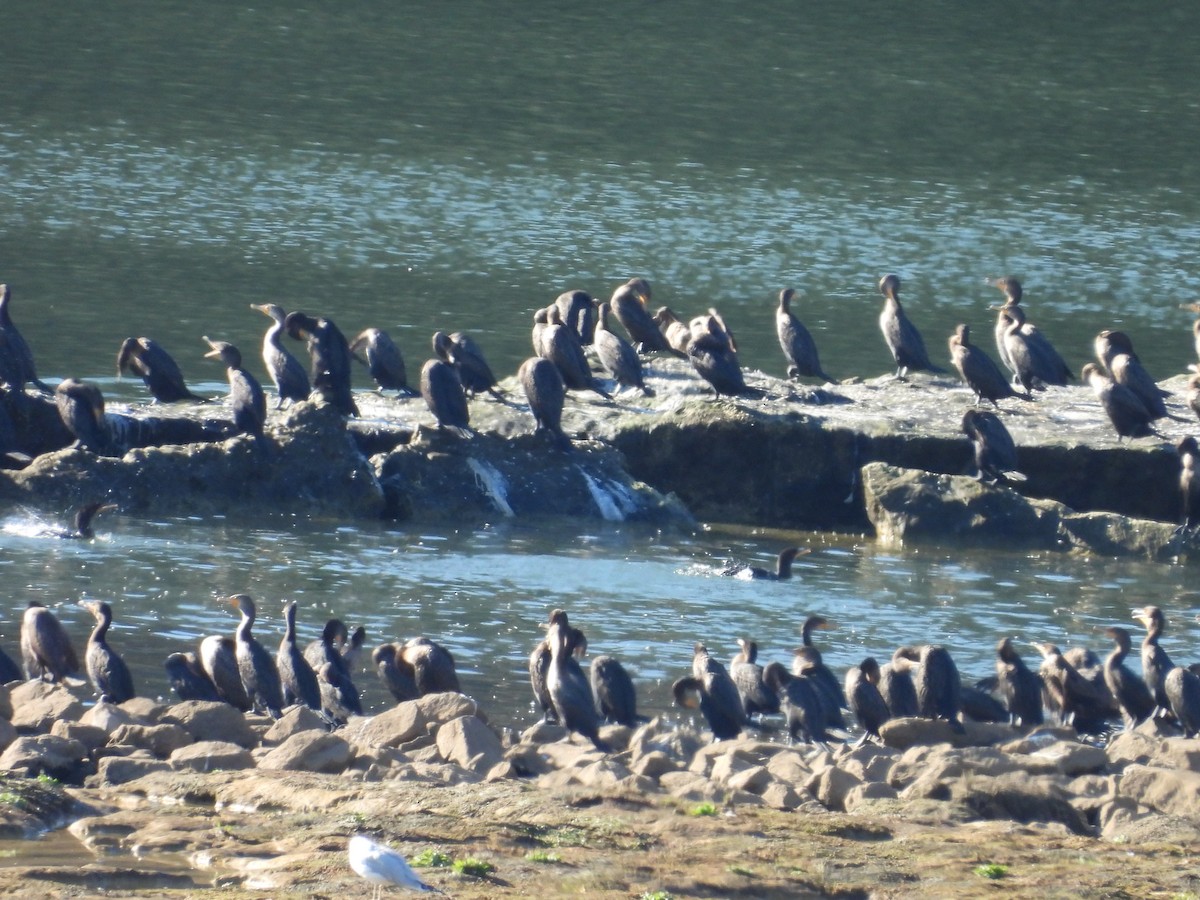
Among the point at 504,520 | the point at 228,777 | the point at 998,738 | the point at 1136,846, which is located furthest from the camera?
the point at 504,520

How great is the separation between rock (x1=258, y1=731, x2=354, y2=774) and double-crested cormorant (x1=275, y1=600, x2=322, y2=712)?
60.2 inches

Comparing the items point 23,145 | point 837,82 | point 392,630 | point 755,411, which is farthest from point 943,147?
point 392,630

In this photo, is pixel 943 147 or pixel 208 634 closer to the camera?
pixel 208 634

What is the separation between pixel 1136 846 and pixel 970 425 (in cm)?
968

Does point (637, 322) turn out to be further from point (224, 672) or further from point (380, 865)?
point (380, 865)

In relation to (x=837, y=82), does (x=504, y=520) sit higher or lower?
lower

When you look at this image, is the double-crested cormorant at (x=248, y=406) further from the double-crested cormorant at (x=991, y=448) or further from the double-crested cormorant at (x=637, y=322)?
the double-crested cormorant at (x=991, y=448)

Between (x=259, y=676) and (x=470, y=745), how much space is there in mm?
1973

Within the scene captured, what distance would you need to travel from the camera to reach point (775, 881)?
7.88 meters

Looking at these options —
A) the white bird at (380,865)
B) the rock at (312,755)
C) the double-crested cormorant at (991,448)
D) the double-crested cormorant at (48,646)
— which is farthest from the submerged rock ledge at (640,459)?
the white bird at (380,865)

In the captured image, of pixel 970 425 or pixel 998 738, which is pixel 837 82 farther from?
pixel 998 738

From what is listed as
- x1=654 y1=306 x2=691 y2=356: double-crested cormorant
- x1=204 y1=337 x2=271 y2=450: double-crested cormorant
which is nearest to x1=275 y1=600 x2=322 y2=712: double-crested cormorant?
x1=204 y1=337 x2=271 y2=450: double-crested cormorant

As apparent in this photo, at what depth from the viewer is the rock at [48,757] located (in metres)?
9.56

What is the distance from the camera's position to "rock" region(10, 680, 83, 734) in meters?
10.6
